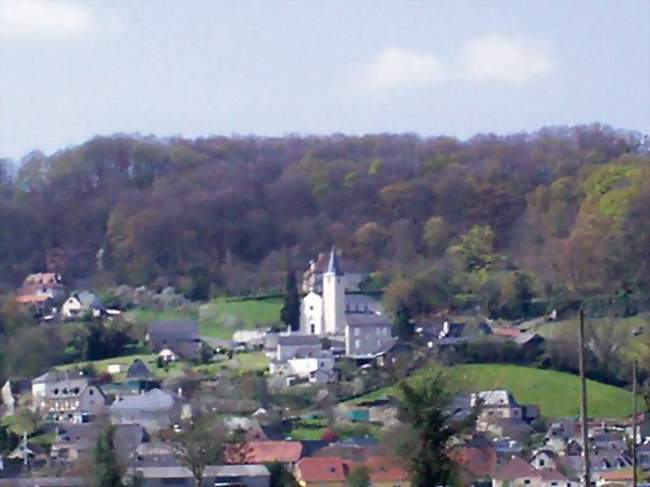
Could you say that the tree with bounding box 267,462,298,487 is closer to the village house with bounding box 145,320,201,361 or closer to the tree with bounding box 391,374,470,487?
the tree with bounding box 391,374,470,487

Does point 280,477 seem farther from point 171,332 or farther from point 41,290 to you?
point 41,290

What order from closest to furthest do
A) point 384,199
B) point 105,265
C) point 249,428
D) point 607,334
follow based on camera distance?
point 249,428 < point 607,334 < point 105,265 < point 384,199

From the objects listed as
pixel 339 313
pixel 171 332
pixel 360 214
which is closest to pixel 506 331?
pixel 339 313

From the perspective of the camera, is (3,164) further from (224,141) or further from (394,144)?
(394,144)

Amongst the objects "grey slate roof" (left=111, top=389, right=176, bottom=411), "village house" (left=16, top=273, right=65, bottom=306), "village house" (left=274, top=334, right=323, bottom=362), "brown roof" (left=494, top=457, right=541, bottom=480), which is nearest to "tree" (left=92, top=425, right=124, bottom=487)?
"brown roof" (left=494, top=457, right=541, bottom=480)

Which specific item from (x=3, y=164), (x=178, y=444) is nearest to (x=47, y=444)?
(x=178, y=444)
